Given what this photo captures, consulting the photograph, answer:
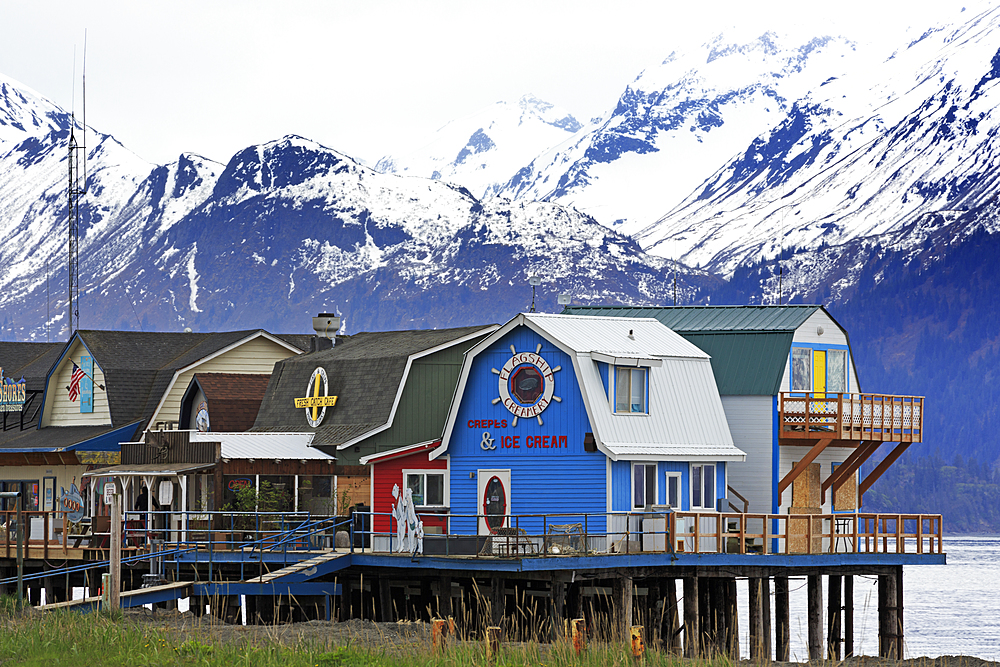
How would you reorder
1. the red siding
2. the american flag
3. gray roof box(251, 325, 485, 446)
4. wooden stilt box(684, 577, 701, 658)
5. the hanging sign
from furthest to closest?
the american flag < the hanging sign < gray roof box(251, 325, 485, 446) < the red siding < wooden stilt box(684, 577, 701, 658)

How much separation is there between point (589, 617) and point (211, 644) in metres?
17.8

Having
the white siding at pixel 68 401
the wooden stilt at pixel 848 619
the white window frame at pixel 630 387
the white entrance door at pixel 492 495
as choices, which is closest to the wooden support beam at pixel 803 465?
the wooden stilt at pixel 848 619

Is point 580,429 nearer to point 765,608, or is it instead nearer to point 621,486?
point 621,486

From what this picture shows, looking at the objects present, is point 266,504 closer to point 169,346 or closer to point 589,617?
point 589,617

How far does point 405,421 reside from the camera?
53781mm

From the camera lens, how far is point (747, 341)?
52688 mm

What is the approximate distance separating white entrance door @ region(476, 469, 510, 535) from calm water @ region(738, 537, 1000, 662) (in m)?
21.8

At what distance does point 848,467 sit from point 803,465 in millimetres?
2981

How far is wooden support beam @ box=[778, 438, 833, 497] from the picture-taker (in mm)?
50156

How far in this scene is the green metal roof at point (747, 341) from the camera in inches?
2034

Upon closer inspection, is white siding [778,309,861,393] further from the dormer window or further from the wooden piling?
the wooden piling

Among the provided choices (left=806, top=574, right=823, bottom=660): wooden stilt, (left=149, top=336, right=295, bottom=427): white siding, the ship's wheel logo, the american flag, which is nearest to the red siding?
the ship's wheel logo

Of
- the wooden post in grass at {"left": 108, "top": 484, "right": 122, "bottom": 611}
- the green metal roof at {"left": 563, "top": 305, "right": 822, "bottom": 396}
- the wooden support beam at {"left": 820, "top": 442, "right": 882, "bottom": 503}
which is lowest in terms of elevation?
the wooden post in grass at {"left": 108, "top": 484, "right": 122, "bottom": 611}

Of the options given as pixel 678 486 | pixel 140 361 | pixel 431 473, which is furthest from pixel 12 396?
pixel 678 486
